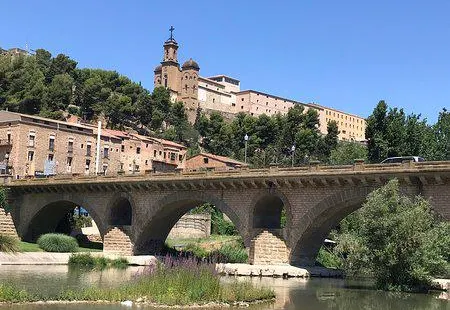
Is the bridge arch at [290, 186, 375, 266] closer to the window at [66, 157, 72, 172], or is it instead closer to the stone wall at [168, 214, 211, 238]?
the stone wall at [168, 214, 211, 238]

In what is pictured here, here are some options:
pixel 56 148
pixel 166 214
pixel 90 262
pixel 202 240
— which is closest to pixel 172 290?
pixel 90 262

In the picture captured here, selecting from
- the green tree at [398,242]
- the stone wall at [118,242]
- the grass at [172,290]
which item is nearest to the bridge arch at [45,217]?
the stone wall at [118,242]

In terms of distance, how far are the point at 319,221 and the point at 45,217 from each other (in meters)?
35.0

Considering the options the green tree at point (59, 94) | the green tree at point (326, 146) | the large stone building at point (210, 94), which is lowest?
the green tree at point (326, 146)

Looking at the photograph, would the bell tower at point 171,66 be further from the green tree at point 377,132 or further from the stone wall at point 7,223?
the stone wall at point 7,223

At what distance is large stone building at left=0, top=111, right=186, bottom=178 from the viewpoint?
7481 centimetres

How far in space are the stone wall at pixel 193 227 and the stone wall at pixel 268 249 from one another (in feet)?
82.8

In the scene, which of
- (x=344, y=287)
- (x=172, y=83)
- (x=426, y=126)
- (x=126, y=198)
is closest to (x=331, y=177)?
(x=344, y=287)

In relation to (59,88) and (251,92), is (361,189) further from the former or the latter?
(251,92)

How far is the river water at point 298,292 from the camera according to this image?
2955 cm

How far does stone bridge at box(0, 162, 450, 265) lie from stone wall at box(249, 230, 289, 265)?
75 mm

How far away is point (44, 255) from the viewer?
52469mm

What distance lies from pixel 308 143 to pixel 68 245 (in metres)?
66.2

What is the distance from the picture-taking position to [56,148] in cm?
7931
